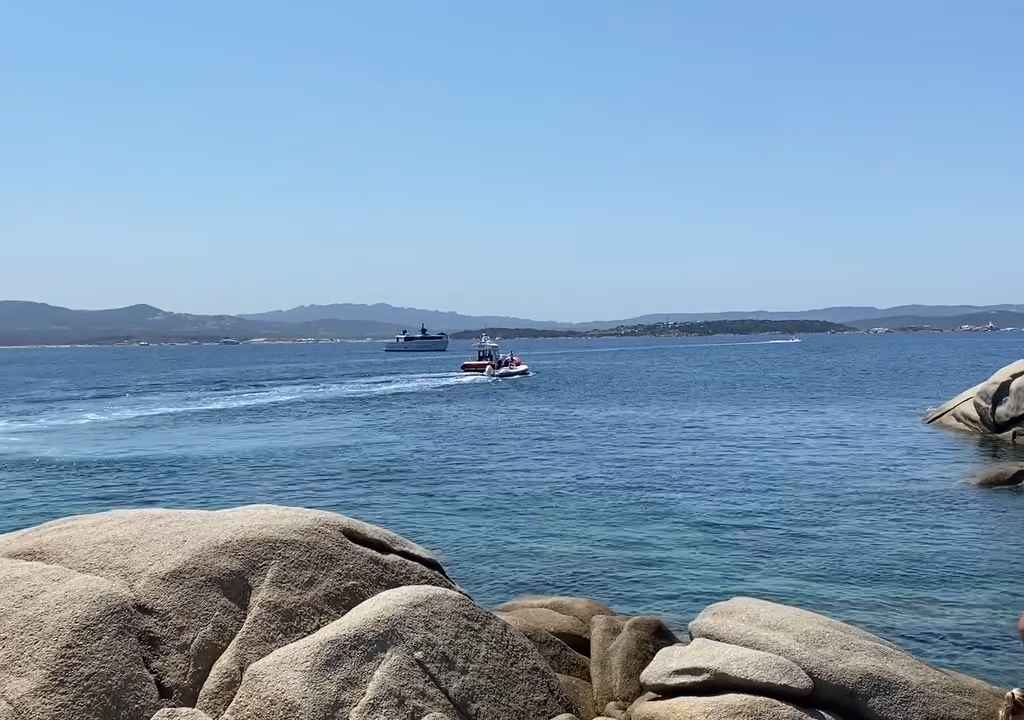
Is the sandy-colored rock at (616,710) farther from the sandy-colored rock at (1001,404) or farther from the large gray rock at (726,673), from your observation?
the sandy-colored rock at (1001,404)

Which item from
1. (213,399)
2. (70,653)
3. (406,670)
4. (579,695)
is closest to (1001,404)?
(579,695)

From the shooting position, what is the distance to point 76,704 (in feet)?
26.9

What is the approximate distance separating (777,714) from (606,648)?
310 cm

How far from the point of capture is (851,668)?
35.0 ft

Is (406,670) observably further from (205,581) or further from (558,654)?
(558,654)

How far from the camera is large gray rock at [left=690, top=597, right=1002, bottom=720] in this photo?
1055cm

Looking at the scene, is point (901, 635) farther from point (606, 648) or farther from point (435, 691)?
point (435, 691)

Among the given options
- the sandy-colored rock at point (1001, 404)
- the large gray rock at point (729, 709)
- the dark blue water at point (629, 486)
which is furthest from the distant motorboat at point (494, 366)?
the large gray rock at point (729, 709)

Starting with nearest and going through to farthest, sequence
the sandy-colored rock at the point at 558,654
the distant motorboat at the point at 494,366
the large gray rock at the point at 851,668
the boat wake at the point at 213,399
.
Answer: the large gray rock at the point at 851,668, the sandy-colored rock at the point at 558,654, the boat wake at the point at 213,399, the distant motorboat at the point at 494,366

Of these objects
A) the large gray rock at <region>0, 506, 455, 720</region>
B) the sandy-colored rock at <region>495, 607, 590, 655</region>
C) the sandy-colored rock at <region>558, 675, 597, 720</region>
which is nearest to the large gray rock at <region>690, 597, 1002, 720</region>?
the sandy-colored rock at <region>558, 675, 597, 720</region>

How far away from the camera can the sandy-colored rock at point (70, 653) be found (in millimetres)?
8203

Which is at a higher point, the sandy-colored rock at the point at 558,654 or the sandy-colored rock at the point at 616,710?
the sandy-colored rock at the point at 558,654

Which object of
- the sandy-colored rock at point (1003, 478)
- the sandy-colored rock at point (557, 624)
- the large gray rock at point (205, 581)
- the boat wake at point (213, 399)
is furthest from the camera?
the boat wake at point (213, 399)

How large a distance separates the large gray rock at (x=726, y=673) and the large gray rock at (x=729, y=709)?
5.9 inches
